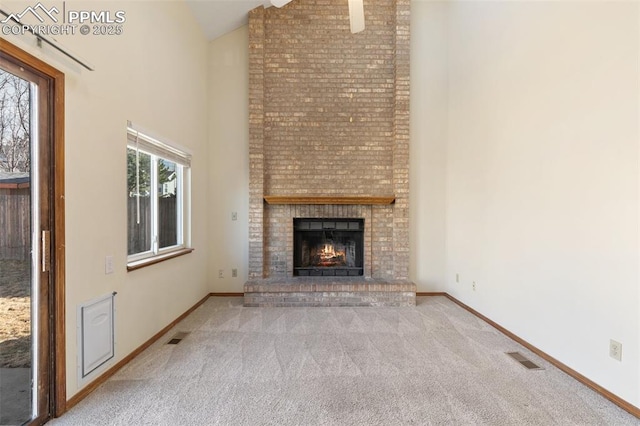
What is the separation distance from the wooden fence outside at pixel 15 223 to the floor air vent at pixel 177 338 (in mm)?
1403

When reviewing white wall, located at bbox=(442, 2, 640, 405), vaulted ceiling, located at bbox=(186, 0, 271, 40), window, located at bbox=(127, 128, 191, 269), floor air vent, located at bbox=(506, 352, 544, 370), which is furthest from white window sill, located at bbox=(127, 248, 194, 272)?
white wall, located at bbox=(442, 2, 640, 405)

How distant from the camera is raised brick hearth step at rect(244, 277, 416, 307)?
137 inches

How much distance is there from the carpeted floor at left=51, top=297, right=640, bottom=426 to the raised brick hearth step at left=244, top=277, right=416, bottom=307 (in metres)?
0.58

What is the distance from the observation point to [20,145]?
150cm

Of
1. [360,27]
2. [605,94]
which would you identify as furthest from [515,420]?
[360,27]

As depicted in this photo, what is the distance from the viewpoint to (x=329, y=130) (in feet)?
12.7

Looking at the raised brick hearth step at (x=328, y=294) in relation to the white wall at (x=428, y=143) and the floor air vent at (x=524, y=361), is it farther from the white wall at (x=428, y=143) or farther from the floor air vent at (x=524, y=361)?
the floor air vent at (x=524, y=361)

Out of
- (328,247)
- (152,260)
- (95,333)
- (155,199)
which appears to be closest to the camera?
(95,333)

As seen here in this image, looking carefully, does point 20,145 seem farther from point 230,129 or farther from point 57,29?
point 230,129

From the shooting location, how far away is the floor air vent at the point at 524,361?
2145 millimetres

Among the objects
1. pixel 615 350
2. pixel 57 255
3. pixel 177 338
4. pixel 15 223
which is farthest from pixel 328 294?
pixel 15 223

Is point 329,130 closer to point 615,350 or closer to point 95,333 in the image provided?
point 95,333

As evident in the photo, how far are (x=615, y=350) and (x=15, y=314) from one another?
3554 mm

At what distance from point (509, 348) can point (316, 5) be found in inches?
182
